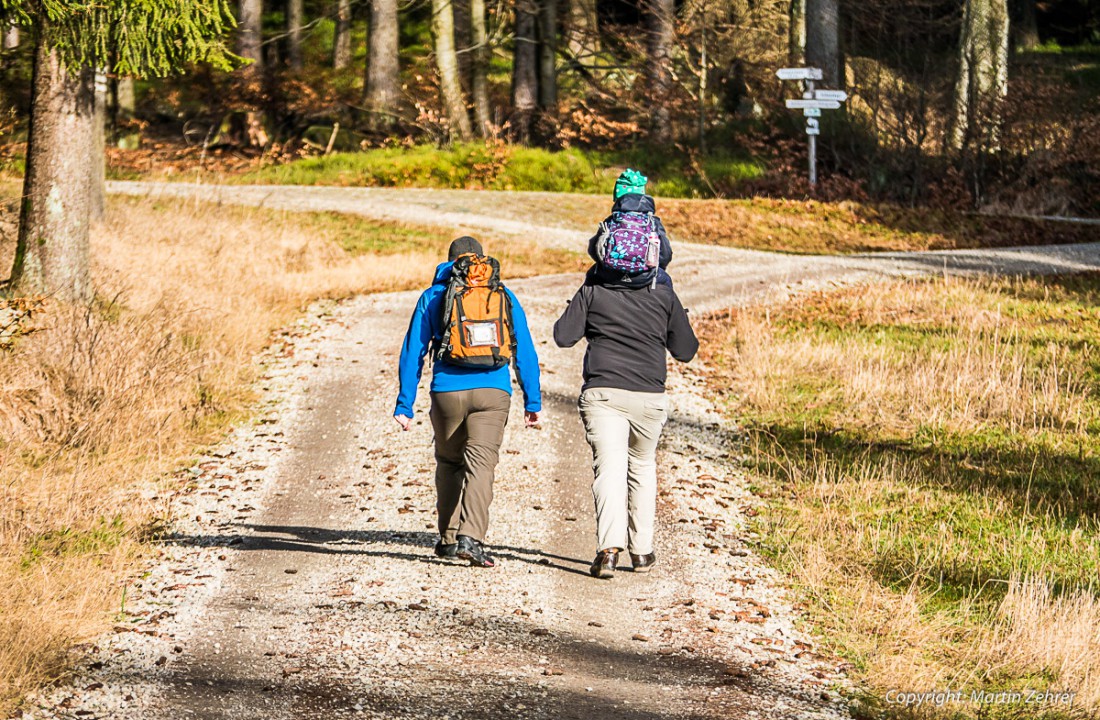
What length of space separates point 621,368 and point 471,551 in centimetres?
144

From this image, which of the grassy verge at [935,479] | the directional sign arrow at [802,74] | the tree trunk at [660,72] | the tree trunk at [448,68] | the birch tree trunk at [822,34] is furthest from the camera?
the tree trunk at [660,72]

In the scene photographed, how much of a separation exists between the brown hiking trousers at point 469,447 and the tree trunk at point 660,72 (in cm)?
2613

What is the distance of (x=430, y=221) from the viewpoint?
2447 cm

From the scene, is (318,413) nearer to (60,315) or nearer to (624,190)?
(60,315)

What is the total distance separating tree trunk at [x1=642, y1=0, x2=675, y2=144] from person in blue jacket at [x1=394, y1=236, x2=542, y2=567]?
→ 26116 millimetres

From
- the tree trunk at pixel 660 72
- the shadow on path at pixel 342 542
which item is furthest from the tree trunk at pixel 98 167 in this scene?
the tree trunk at pixel 660 72

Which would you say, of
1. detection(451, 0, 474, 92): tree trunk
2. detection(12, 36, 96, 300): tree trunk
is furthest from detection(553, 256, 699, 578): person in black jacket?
detection(451, 0, 474, 92): tree trunk

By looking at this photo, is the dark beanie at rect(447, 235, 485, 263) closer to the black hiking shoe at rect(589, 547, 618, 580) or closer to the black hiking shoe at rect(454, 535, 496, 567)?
the black hiking shoe at rect(454, 535, 496, 567)

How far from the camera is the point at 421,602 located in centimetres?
727

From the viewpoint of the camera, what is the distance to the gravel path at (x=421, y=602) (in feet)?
19.6

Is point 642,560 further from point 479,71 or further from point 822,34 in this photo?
point 479,71

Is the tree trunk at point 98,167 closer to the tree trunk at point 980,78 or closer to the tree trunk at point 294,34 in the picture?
the tree trunk at point 980,78

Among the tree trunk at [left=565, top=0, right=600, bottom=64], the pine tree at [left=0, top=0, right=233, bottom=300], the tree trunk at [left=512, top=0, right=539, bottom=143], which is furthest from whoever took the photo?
the tree trunk at [left=565, top=0, right=600, bottom=64]

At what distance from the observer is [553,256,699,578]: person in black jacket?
7336 millimetres
